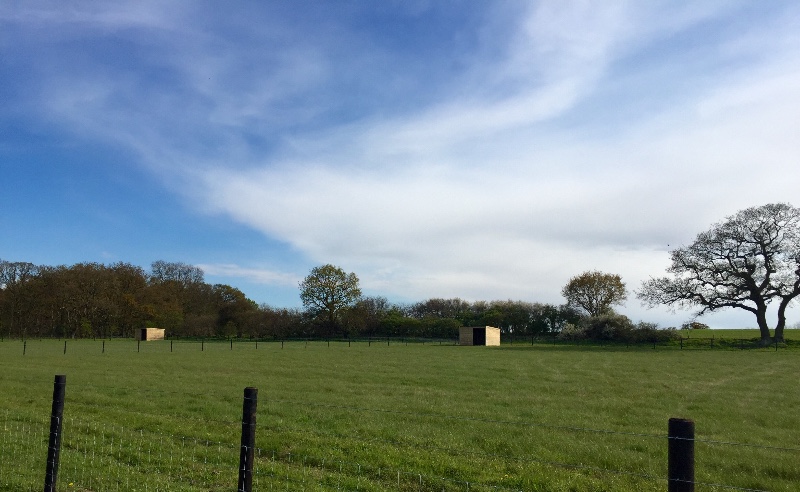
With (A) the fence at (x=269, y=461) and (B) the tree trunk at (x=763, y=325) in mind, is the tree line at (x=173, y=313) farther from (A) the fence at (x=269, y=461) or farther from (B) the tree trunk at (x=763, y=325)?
(A) the fence at (x=269, y=461)

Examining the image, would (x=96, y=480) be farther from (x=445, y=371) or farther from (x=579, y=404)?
(x=445, y=371)

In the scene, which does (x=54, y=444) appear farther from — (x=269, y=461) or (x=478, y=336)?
(x=478, y=336)

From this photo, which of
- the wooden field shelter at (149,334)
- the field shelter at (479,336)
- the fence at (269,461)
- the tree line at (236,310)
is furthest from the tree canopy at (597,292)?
the fence at (269,461)

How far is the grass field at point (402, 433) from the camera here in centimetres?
793

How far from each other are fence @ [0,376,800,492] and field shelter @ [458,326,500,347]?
58.6 m

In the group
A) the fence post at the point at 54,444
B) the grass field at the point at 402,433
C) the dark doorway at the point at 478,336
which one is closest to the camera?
the fence post at the point at 54,444

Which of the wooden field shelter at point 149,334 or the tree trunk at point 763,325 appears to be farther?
the wooden field shelter at point 149,334

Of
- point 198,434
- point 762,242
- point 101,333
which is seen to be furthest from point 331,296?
point 198,434

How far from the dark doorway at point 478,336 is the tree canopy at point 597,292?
92.0 feet

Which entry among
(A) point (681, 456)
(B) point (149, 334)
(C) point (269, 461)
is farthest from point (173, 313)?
(A) point (681, 456)

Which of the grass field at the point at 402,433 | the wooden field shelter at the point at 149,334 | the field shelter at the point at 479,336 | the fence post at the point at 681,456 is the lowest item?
the wooden field shelter at the point at 149,334

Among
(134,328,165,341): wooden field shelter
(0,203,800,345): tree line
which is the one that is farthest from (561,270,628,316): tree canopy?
(134,328,165,341): wooden field shelter

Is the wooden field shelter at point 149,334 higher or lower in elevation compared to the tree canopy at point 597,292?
lower

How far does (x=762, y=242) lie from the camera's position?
5619cm
